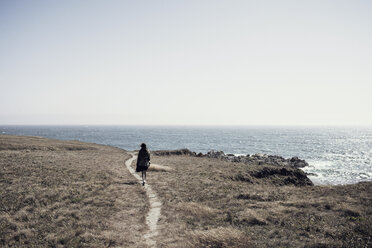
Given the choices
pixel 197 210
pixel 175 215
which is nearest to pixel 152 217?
pixel 175 215

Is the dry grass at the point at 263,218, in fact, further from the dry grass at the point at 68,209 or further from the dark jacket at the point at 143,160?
the dark jacket at the point at 143,160

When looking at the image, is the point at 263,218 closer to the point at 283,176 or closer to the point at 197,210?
the point at 197,210

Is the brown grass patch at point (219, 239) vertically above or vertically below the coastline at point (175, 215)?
above

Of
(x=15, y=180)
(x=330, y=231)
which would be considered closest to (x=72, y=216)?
(x=15, y=180)

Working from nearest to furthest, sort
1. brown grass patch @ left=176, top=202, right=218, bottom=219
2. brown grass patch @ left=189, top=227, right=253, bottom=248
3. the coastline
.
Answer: brown grass patch @ left=189, top=227, right=253, bottom=248 → the coastline → brown grass patch @ left=176, top=202, right=218, bottom=219

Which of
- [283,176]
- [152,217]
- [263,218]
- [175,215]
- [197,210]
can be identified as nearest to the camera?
[263,218]

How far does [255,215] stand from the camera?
11.6 meters

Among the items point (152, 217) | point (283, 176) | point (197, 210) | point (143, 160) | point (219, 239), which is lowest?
point (283, 176)

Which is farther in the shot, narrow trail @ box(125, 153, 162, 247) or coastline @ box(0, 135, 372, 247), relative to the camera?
narrow trail @ box(125, 153, 162, 247)

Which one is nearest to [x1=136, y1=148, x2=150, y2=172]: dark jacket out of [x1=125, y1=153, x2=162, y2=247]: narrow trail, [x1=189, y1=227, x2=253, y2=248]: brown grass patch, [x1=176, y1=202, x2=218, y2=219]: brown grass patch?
[x1=125, y1=153, x2=162, y2=247]: narrow trail

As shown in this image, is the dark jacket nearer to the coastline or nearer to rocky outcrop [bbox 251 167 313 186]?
the coastline

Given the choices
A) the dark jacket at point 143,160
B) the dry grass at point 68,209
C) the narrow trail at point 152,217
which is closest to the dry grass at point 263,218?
the narrow trail at point 152,217

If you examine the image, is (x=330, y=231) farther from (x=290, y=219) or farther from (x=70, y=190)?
(x=70, y=190)

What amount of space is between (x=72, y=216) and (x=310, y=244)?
450 inches
